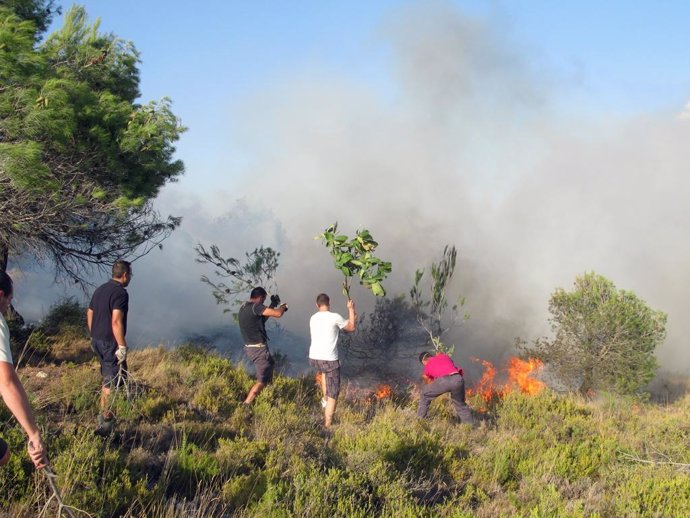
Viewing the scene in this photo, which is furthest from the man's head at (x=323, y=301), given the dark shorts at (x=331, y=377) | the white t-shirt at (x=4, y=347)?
the white t-shirt at (x=4, y=347)

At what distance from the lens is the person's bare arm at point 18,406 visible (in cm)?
275

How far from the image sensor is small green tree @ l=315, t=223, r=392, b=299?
7.23 meters

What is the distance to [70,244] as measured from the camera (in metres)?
11.5

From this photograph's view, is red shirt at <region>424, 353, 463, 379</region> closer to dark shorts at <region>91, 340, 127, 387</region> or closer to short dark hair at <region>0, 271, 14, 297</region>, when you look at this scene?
dark shorts at <region>91, 340, 127, 387</region>

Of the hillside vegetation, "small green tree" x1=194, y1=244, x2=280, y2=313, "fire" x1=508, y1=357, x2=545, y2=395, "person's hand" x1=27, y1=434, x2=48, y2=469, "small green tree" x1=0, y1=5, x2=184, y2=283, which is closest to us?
"person's hand" x1=27, y1=434, x2=48, y2=469

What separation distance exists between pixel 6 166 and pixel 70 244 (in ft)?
12.3

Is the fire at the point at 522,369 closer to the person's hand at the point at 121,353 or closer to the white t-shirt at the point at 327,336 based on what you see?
the white t-shirt at the point at 327,336

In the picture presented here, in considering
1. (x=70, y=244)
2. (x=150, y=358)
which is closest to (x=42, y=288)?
(x=70, y=244)

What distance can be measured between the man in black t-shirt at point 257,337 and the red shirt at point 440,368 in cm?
246

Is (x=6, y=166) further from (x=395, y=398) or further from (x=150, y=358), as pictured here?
(x=395, y=398)

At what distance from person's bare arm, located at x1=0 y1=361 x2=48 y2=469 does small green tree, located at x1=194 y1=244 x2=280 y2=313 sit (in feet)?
27.3

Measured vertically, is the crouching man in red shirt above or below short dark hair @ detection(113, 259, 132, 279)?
below

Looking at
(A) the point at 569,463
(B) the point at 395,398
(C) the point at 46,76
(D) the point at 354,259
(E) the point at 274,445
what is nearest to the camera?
(E) the point at 274,445

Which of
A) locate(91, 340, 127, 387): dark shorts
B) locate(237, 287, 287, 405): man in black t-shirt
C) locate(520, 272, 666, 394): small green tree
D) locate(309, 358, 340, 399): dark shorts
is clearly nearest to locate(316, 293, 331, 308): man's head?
locate(237, 287, 287, 405): man in black t-shirt
